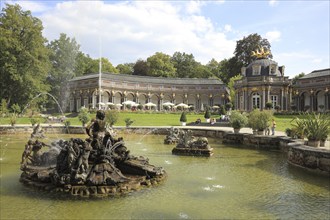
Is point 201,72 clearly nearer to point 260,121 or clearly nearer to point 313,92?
point 313,92

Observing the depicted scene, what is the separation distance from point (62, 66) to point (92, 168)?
56061 mm

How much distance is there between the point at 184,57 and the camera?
86.5m

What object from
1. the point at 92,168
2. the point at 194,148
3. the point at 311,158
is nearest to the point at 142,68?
the point at 194,148

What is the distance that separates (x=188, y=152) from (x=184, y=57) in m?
71.5

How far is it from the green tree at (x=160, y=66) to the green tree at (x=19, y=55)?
3604cm

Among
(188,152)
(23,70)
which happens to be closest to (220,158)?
(188,152)

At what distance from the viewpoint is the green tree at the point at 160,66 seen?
78062 millimetres

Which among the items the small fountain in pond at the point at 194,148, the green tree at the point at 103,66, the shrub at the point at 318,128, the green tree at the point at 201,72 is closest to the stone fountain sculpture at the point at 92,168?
the small fountain in pond at the point at 194,148

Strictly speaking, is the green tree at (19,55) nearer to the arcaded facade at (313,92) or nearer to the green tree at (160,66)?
the green tree at (160,66)

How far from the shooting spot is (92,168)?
975cm

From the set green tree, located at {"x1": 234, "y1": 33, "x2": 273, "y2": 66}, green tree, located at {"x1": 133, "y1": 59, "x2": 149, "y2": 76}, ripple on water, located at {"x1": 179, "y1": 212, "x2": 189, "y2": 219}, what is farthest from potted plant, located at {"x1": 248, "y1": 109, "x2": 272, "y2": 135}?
green tree, located at {"x1": 133, "y1": 59, "x2": 149, "y2": 76}

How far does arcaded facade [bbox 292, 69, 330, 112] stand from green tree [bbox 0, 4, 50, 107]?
43985 millimetres

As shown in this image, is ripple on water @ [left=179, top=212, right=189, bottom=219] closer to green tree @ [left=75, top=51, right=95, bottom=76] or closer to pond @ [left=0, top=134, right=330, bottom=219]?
Answer: pond @ [left=0, top=134, right=330, bottom=219]

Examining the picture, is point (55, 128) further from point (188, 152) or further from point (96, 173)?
point (96, 173)
